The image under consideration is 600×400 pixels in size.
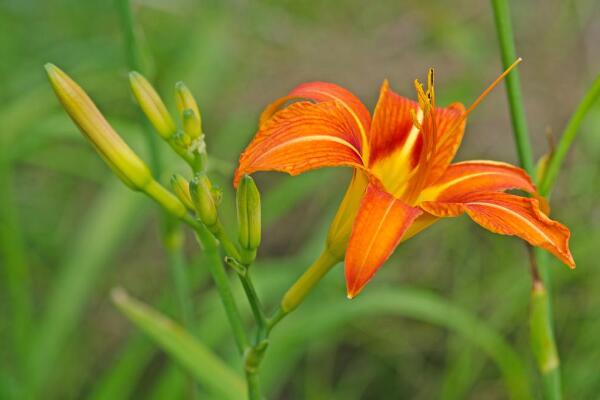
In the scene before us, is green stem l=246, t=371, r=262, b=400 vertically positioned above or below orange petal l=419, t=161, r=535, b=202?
below

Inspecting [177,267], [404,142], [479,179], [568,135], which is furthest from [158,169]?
[568,135]

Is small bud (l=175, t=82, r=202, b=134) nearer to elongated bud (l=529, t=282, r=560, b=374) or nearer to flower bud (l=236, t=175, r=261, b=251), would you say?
flower bud (l=236, t=175, r=261, b=251)

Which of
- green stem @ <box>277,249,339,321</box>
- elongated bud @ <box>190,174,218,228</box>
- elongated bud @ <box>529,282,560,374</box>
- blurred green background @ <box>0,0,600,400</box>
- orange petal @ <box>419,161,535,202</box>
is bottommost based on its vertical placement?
blurred green background @ <box>0,0,600,400</box>

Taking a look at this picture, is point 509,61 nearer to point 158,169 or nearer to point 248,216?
point 248,216

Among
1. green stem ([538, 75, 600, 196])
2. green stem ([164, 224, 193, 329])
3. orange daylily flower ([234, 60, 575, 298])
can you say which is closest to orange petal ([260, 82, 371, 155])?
orange daylily flower ([234, 60, 575, 298])

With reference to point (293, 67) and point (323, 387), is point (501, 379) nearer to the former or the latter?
point (323, 387)

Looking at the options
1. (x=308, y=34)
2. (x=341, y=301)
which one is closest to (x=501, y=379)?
(x=341, y=301)

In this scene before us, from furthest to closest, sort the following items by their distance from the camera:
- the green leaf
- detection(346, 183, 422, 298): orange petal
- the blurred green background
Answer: the blurred green background → the green leaf → detection(346, 183, 422, 298): orange petal
